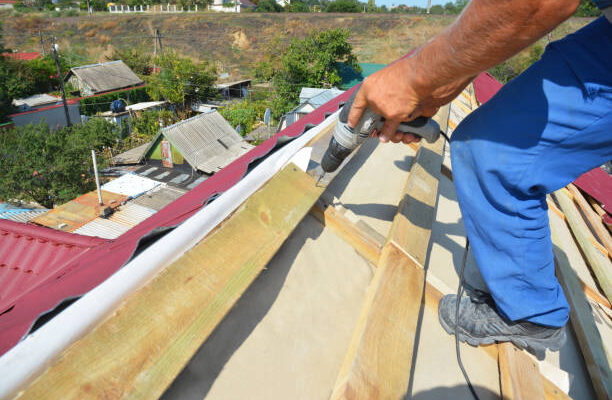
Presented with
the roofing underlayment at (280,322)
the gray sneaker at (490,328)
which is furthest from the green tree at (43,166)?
the gray sneaker at (490,328)

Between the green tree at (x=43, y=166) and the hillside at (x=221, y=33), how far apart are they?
24591 millimetres

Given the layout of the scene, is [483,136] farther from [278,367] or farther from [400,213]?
[278,367]

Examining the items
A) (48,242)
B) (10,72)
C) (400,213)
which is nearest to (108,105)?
(10,72)

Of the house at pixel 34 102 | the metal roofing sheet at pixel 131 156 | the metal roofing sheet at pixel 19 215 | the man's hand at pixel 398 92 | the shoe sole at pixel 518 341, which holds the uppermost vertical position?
the man's hand at pixel 398 92

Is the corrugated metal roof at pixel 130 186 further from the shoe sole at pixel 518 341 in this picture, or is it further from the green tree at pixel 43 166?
the shoe sole at pixel 518 341

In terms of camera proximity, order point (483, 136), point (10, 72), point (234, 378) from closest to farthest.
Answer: point (234, 378), point (483, 136), point (10, 72)

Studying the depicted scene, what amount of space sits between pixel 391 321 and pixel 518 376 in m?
0.57

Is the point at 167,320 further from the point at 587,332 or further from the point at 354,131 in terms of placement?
the point at 587,332

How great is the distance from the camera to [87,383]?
78cm

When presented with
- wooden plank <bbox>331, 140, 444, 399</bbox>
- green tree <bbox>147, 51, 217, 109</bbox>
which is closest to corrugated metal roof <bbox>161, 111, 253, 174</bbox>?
green tree <bbox>147, 51, 217, 109</bbox>

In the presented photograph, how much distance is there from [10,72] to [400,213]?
1480 inches

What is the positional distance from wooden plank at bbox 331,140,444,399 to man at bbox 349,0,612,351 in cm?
31

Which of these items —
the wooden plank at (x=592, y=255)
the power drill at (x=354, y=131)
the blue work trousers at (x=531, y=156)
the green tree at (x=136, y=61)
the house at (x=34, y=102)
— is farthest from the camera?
the green tree at (x=136, y=61)

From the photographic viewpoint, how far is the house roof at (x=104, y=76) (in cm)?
2912
